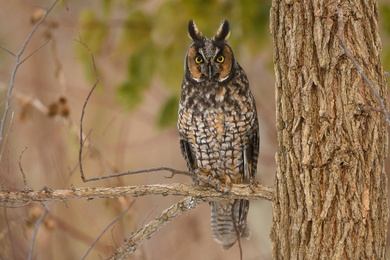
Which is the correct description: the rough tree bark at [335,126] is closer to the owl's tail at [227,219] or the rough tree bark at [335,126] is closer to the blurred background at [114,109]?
the blurred background at [114,109]

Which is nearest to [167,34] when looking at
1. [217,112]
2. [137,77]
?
[137,77]

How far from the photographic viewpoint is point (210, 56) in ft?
13.2

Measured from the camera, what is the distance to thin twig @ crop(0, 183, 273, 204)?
2.76 metres

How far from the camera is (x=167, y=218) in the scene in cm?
319

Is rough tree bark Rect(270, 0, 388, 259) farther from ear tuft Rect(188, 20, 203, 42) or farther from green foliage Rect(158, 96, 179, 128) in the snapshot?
green foliage Rect(158, 96, 179, 128)

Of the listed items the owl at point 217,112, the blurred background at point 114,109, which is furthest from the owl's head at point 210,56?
the blurred background at point 114,109

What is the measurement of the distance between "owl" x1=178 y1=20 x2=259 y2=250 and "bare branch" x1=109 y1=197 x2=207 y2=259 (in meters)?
0.84

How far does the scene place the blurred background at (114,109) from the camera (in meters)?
4.52

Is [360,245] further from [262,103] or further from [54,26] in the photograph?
[262,103]

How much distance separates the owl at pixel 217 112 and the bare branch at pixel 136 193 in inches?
31.9

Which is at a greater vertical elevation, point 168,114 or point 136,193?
point 168,114

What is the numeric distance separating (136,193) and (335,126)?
35.1 inches

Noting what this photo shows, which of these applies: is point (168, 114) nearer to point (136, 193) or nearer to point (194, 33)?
point (194, 33)

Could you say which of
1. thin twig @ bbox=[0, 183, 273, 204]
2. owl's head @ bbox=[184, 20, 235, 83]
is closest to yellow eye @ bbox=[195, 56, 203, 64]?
owl's head @ bbox=[184, 20, 235, 83]
